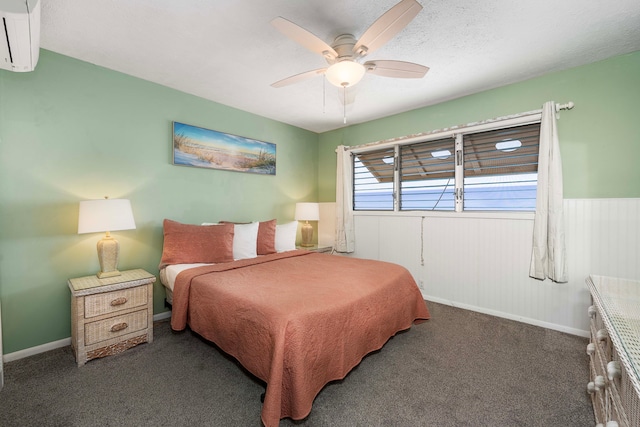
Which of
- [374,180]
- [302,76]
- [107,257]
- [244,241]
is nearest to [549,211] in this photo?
[374,180]

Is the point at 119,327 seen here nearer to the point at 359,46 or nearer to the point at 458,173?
the point at 359,46

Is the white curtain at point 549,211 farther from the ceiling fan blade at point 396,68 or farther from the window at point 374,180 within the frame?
the window at point 374,180

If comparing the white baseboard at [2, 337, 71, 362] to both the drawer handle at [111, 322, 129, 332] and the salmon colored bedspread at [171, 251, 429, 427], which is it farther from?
the salmon colored bedspread at [171, 251, 429, 427]

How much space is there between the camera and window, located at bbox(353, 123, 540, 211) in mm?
2838

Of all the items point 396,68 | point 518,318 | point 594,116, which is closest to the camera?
point 396,68

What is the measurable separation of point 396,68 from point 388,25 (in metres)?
0.46

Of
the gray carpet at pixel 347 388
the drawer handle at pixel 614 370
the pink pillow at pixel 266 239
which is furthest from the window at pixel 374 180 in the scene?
the drawer handle at pixel 614 370

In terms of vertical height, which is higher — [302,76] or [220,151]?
[302,76]

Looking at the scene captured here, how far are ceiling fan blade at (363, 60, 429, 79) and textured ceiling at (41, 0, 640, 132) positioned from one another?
0.27 metres

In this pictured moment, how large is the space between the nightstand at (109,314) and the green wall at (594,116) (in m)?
3.83

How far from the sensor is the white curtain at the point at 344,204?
405 centimetres

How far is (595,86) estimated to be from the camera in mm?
2408

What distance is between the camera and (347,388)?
174 centimetres

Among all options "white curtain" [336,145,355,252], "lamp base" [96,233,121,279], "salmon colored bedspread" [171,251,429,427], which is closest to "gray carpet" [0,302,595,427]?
"salmon colored bedspread" [171,251,429,427]
